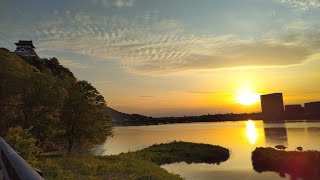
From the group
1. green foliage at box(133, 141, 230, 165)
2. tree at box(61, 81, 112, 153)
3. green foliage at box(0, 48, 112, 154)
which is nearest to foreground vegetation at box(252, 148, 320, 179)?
green foliage at box(133, 141, 230, 165)

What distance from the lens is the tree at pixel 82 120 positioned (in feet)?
190

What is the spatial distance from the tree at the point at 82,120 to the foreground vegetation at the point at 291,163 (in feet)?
96.0

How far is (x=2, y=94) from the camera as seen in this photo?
49281mm

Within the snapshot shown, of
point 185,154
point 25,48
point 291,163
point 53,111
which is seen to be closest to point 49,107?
point 53,111

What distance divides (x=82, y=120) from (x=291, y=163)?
1498 inches

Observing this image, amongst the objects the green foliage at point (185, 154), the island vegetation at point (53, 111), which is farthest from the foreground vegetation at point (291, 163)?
the island vegetation at point (53, 111)

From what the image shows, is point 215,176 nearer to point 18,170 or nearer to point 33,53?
point 18,170

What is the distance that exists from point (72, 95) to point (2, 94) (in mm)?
13205

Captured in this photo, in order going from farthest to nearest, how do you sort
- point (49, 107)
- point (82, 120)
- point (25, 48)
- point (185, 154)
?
1. point (25, 48)
2. point (185, 154)
3. point (82, 120)
4. point (49, 107)

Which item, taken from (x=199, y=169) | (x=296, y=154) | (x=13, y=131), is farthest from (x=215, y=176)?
(x=13, y=131)

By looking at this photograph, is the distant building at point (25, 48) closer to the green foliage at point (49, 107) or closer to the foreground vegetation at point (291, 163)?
the green foliage at point (49, 107)

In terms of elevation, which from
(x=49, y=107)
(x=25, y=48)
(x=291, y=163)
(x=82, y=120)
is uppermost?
(x=25, y=48)

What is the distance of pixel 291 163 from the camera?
192 feet

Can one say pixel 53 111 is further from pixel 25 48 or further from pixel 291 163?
pixel 25 48
